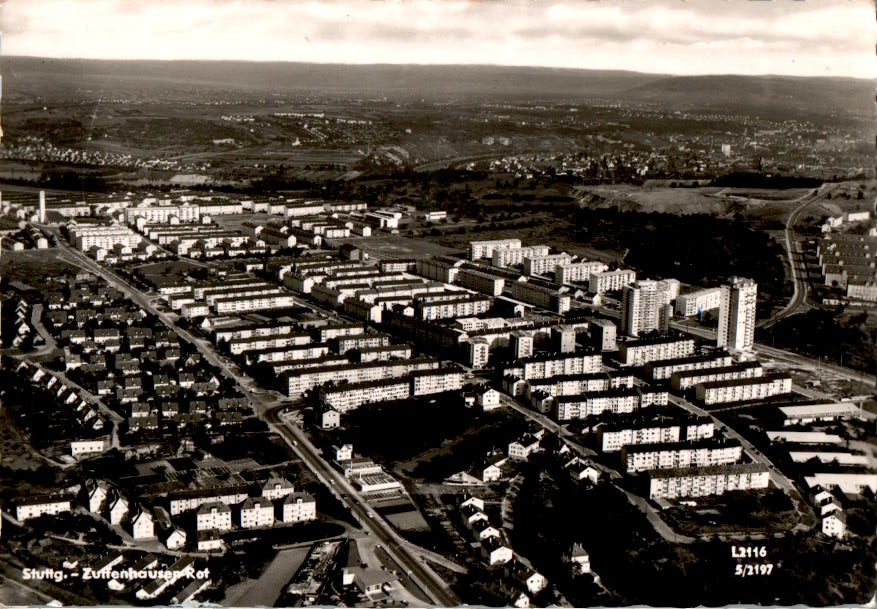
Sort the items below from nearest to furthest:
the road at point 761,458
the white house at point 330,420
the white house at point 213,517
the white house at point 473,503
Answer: the white house at point 213,517 → the white house at point 473,503 → the road at point 761,458 → the white house at point 330,420

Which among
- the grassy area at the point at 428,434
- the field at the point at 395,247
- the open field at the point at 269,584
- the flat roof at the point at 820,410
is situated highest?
the field at the point at 395,247

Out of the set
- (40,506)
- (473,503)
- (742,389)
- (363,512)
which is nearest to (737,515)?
(473,503)

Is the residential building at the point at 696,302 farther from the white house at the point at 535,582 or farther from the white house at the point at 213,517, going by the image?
the white house at the point at 213,517

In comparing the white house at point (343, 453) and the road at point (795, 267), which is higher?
the road at point (795, 267)

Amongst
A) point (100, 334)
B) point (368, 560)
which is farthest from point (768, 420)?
point (100, 334)

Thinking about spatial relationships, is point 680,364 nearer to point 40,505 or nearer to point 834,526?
point 834,526

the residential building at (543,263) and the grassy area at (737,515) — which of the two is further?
the residential building at (543,263)

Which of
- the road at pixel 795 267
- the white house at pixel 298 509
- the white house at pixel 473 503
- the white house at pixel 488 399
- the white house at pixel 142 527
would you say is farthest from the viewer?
the road at pixel 795 267

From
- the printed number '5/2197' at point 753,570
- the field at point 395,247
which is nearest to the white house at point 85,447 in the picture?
the printed number '5/2197' at point 753,570
